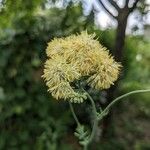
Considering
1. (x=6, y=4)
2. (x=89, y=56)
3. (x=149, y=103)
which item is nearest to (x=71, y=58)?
(x=89, y=56)

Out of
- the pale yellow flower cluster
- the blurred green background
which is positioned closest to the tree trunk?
the blurred green background

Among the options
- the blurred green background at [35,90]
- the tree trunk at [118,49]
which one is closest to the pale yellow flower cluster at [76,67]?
the tree trunk at [118,49]

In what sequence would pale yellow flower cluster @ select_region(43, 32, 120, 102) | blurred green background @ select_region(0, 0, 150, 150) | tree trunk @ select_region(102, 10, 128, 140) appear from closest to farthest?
pale yellow flower cluster @ select_region(43, 32, 120, 102) → tree trunk @ select_region(102, 10, 128, 140) → blurred green background @ select_region(0, 0, 150, 150)

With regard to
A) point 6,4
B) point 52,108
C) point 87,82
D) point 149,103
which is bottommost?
point 149,103

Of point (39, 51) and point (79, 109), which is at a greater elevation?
point (39, 51)

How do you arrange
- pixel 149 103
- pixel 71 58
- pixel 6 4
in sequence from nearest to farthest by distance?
1. pixel 71 58
2. pixel 6 4
3. pixel 149 103

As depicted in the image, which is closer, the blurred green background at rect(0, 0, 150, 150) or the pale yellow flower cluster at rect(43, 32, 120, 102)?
the pale yellow flower cluster at rect(43, 32, 120, 102)

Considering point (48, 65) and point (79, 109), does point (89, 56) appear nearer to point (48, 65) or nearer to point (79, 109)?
point (48, 65)

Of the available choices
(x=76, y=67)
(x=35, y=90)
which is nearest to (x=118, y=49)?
(x=35, y=90)

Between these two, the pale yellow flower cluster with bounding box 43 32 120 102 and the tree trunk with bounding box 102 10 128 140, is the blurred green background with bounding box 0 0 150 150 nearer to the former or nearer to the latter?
the tree trunk with bounding box 102 10 128 140
